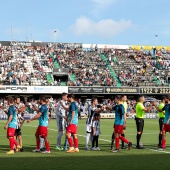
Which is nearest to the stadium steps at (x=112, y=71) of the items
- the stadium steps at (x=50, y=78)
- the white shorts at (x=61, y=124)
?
the stadium steps at (x=50, y=78)

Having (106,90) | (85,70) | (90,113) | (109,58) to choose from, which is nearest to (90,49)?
(109,58)

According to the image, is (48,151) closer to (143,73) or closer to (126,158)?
(126,158)

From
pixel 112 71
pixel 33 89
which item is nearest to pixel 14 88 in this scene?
pixel 33 89

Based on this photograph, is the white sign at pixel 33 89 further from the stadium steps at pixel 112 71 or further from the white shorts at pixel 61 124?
the white shorts at pixel 61 124

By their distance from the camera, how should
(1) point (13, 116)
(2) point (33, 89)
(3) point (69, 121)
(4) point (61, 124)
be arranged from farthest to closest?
1. (2) point (33, 89)
2. (4) point (61, 124)
3. (3) point (69, 121)
4. (1) point (13, 116)

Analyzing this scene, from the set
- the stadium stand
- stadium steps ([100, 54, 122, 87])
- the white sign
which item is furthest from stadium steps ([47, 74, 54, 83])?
stadium steps ([100, 54, 122, 87])

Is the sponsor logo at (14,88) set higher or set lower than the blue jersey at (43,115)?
higher

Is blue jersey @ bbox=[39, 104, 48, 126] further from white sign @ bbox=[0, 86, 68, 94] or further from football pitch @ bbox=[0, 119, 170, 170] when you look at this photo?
white sign @ bbox=[0, 86, 68, 94]

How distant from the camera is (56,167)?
12.5m

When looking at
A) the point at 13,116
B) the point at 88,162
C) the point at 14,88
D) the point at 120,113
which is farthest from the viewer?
the point at 14,88

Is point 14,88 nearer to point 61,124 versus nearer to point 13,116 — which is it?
point 61,124

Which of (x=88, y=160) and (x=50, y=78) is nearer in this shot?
(x=88, y=160)

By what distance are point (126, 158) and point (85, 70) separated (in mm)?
50165

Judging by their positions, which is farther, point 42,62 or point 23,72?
point 42,62
